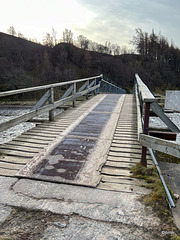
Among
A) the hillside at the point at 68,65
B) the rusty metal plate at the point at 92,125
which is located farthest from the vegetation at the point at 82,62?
the rusty metal plate at the point at 92,125

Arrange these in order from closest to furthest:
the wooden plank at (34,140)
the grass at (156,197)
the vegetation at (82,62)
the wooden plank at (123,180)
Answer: the grass at (156,197) < the wooden plank at (123,180) < the wooden plank at (34,140) < the vegetation at (82,62)

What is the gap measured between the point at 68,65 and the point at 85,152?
158 feet

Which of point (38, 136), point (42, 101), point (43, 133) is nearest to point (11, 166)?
point (38, 136)

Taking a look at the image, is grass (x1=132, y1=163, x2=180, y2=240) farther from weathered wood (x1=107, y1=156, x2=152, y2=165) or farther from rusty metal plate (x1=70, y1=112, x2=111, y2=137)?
rusty metal plate (x1=70, y1=112, x2=111, y2=137)

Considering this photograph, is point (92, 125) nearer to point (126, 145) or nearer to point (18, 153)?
point (126, 145)

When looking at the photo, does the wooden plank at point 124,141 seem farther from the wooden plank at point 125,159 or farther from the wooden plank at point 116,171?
the wooden plank at point 116,171

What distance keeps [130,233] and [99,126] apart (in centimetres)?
325

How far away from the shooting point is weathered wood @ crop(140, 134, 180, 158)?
1942 mm

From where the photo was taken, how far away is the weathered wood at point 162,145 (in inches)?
76.5

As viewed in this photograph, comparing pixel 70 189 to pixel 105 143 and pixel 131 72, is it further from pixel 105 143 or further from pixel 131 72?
pixel 131 72

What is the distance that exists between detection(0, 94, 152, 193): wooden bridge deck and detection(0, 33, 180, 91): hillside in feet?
123

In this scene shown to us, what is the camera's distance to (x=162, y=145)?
2.17 metres

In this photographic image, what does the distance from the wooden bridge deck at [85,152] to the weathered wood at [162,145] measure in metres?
0.53

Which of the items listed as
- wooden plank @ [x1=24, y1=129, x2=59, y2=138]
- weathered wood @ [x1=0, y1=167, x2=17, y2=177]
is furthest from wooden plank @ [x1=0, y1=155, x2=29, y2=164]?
wooden plank @ [x1=24, y1=129, x2=59, y2=138]
